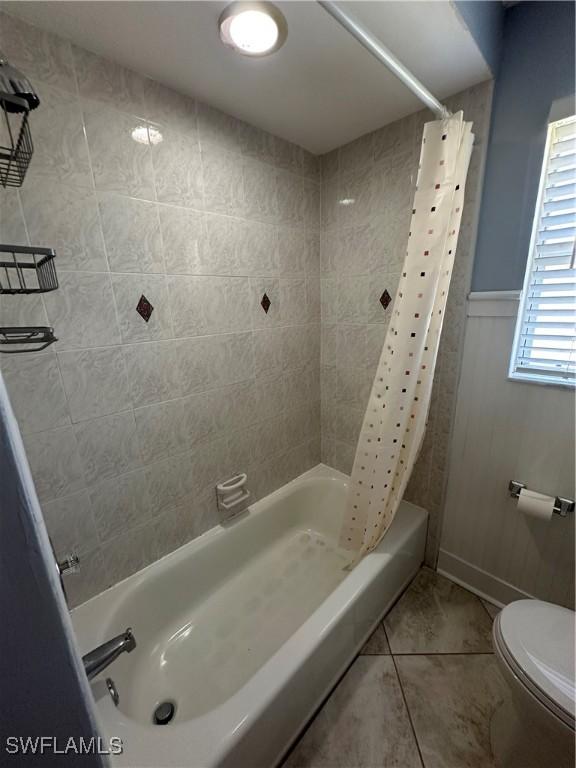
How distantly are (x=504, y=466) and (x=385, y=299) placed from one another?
931mm

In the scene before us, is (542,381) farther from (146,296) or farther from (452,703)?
(146,296)

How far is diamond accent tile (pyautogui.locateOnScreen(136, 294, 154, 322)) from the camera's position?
1.13 metres

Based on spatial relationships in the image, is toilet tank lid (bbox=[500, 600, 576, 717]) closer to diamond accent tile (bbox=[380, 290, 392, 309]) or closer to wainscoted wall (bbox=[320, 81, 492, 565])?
wainscoted wall (bbox=[320, 81, 492, 565])

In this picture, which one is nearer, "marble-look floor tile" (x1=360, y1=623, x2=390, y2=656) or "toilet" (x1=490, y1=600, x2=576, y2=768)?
"toilet" (x1=490, y1=600, x2=576, y2=768)

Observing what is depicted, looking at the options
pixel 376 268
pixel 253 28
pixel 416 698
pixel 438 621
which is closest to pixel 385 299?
pixel 376 268

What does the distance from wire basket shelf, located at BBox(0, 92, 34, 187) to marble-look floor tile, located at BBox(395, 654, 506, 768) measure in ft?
6.59

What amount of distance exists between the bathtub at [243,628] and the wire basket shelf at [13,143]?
1.35m

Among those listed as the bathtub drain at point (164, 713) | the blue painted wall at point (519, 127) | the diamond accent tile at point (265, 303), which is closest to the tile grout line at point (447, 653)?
the bathtub drain at point (164, 713)

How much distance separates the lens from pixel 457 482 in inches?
57.0

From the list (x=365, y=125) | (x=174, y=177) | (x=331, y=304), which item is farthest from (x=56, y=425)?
(x=365, y=125)

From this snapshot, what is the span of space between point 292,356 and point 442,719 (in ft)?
5.20

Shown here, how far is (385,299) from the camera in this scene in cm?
153

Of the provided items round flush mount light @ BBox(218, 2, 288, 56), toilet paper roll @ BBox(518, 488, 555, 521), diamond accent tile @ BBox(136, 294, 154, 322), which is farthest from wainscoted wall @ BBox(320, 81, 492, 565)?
diamond accent tile @ BBox(136, 294, 154, 322)

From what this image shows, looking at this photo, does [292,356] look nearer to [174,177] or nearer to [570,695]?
[174,177]
